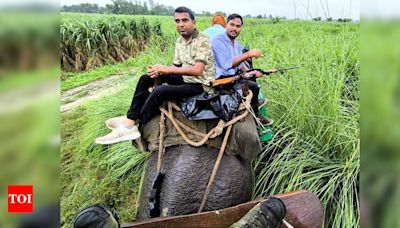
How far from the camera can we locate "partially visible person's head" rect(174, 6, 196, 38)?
1.93 m

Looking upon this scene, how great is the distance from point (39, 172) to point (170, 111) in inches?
19.6

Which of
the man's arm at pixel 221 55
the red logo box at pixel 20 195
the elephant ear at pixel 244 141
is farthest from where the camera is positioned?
the man's arm at pixel 221 55

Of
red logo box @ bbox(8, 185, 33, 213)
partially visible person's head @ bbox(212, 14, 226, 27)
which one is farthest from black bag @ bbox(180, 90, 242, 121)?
red logo box @ bbox(8, 185, 33, 213)

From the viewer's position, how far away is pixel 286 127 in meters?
2.35

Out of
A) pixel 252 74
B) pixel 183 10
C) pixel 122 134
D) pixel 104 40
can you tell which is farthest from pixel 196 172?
pixel 104 40

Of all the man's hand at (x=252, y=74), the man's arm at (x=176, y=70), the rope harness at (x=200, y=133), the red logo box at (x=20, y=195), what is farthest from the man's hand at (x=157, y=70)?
the red logo box at (x=20, y=195)

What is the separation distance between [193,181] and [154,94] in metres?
0.33

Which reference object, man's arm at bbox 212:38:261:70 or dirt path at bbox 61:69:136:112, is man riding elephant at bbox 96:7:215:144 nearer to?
man's arm at bbox 212:38:261:70

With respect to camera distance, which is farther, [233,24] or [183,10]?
[233,24]

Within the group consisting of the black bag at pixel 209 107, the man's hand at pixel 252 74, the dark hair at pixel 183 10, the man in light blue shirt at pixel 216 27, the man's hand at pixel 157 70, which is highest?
the dark hair at pixel 183 10

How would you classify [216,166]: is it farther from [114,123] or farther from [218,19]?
[218,19]

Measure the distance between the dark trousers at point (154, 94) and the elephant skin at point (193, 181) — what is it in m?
0.16

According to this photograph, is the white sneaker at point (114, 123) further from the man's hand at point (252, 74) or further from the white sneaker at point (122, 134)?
the man's hand at point (252, 74)

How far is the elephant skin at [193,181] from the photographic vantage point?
1.93m
